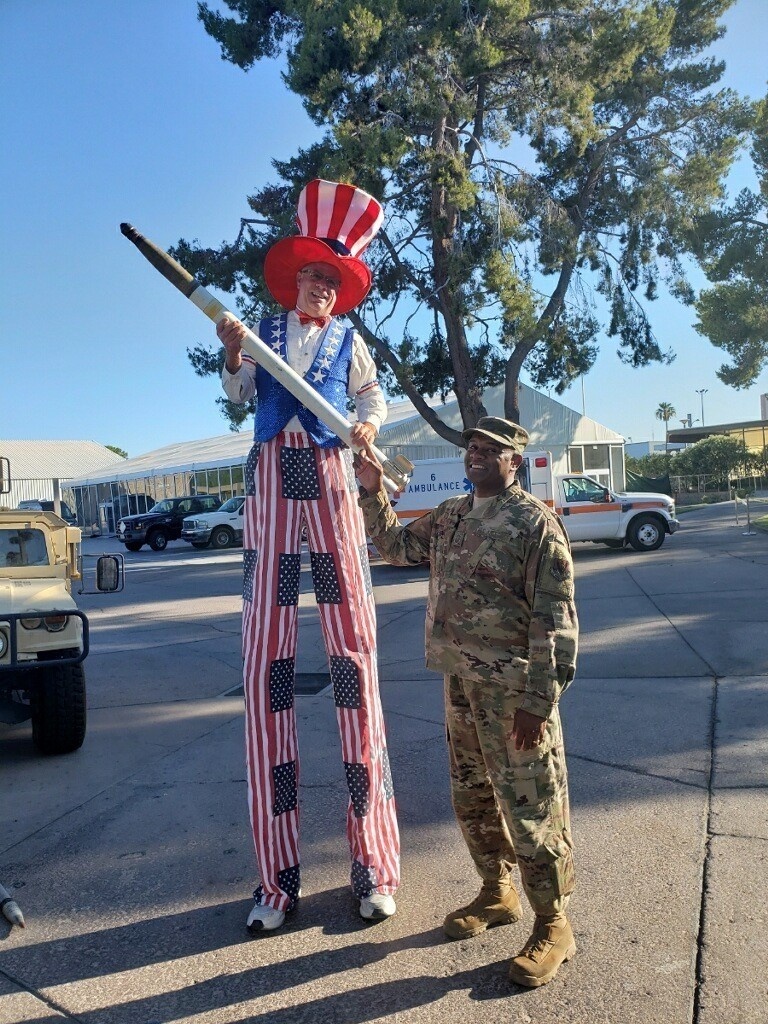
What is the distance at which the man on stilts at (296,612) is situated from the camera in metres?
2.97

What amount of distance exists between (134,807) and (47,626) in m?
1.14

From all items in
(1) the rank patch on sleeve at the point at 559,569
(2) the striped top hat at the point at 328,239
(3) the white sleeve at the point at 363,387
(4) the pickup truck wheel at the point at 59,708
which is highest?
(2) the striped top hat at the point at 328,239

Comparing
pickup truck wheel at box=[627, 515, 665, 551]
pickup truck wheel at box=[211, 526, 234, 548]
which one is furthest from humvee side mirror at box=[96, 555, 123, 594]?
pickup truck wheel at box=[211, 526, 234, 548]

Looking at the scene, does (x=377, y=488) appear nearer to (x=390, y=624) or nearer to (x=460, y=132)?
(x=390, y=624)

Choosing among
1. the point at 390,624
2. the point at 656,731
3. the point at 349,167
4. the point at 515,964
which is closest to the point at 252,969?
the point at 515,964

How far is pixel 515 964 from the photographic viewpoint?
2.58 metres

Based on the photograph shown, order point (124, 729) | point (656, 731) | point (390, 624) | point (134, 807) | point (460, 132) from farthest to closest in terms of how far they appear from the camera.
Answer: point (460, 132) → point (390, 624) → point (124, 729) → point (656, 731) → point (134, 807)

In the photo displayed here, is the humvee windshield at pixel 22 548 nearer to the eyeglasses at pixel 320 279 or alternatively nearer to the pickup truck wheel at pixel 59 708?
the pickup truck wheel at pixel 59 708

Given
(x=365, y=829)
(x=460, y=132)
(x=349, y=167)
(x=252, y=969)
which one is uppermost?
(x=460, y=132)

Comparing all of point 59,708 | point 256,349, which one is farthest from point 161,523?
point 256,349

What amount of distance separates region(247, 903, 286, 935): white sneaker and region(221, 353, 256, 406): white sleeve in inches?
69.7

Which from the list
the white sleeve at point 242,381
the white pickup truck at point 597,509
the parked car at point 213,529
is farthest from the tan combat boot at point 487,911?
the parked car at point 213,529

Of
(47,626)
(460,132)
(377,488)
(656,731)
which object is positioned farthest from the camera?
(460,132)

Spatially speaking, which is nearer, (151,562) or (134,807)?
(134,807)
